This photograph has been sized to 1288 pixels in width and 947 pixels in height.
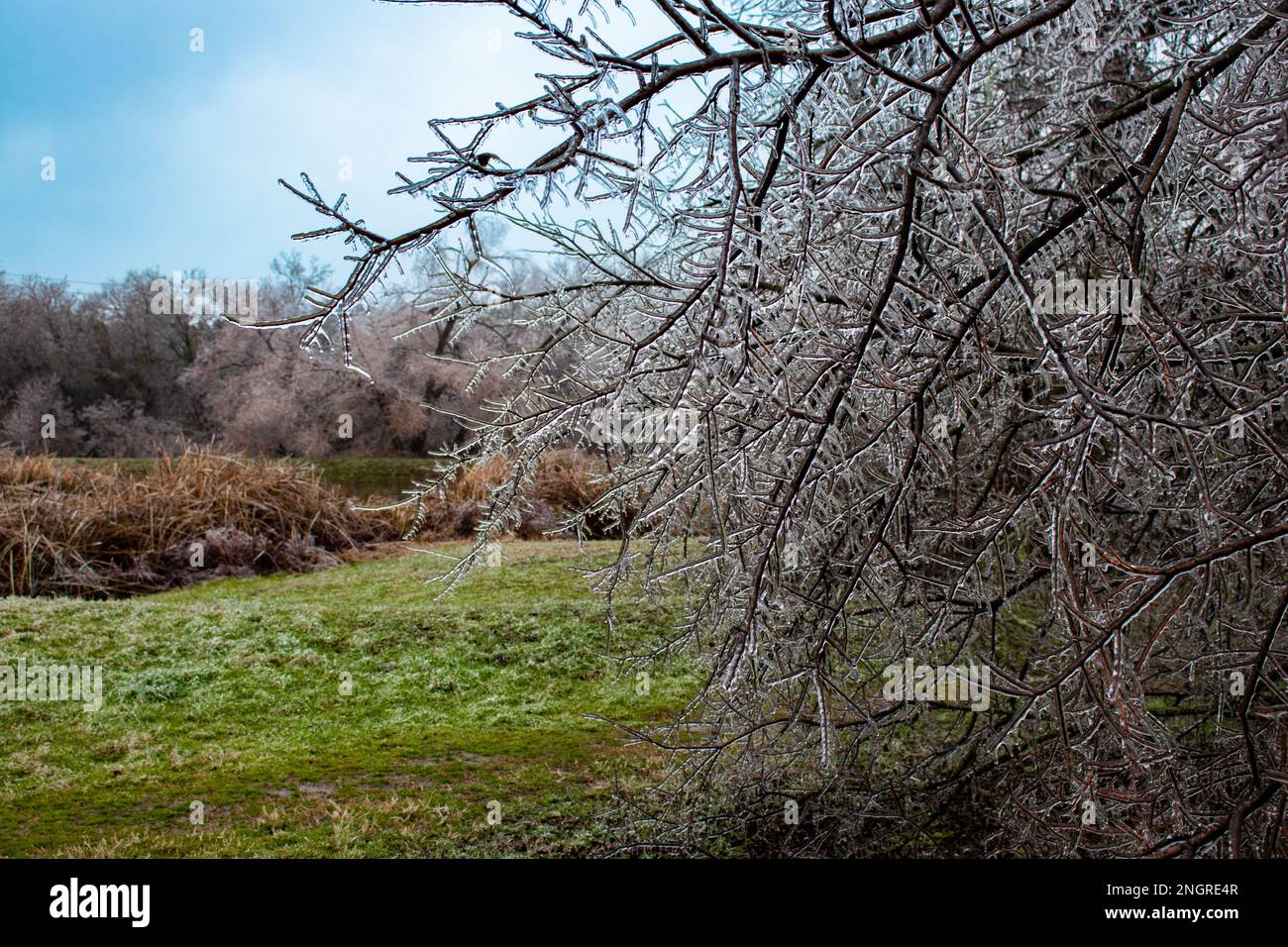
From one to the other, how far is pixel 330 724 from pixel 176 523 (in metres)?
4.95

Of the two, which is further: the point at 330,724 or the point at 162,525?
the point at 162,525

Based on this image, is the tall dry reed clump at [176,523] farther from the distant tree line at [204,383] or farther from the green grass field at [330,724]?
the distant tree line at [204,383]

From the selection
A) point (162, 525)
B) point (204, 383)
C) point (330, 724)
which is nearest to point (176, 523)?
point (162, 525)

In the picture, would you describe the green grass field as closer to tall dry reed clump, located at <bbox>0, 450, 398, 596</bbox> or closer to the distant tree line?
tall dry reed clump, located at <bbox>0, 450, 398, 596</bbox>

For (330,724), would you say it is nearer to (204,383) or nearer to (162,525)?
(162,525)

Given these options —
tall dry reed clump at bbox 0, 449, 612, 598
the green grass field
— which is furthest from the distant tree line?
the green grass field

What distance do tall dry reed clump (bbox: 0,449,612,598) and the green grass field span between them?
1069 mm

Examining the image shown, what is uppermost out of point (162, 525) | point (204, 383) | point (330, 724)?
point (204, 383)

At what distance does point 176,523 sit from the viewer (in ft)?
30.5

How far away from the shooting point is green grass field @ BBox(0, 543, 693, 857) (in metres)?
3.87

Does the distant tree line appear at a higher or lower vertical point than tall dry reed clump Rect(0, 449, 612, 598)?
higher

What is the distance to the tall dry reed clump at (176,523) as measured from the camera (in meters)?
8.46
